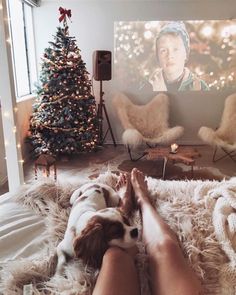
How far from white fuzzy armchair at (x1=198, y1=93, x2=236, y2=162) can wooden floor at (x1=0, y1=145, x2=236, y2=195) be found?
8.8 inches

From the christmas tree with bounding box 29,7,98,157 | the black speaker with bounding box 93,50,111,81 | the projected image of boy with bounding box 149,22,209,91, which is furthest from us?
the projected image of boy with bounding box 149,22,209,91

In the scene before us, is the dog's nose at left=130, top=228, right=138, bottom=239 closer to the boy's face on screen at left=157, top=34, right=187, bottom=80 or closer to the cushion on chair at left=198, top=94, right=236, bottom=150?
the cushion on chair at left=198, top=94, right=236, bottom=150

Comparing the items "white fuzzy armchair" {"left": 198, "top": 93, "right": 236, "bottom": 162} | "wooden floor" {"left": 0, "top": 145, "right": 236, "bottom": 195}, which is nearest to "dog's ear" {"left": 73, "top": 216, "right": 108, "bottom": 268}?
"wooden floor" {"left": 0, "top": 145, "right": 236, "bottom": 195}

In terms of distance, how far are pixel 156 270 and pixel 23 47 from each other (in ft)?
12.7

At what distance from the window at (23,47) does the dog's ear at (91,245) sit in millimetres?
3092

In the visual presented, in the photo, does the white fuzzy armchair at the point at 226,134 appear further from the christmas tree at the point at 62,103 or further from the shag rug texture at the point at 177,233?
the shag rug texture at the point at 177,233

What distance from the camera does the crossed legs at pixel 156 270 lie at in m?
0.79

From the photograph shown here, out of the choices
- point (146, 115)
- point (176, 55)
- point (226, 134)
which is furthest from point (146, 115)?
point (226, 134)

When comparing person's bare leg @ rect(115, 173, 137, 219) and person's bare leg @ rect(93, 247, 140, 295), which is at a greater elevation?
person's bare leg @ rect(93, 247, 140, 295)

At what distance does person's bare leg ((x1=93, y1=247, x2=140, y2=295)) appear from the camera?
782 mm

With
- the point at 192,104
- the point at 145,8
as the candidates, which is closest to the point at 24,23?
the point at 145,8

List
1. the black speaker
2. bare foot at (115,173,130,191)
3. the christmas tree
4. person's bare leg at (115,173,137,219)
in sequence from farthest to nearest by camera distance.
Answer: the black speaker → the christmas tree → bare foot at (115,173,130,191) → person's bare leg at (115,173,137,219)

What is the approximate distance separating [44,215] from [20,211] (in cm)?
11

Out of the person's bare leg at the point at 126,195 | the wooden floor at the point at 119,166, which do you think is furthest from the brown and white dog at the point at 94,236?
the wooden floor at the point at 119,166
